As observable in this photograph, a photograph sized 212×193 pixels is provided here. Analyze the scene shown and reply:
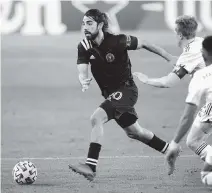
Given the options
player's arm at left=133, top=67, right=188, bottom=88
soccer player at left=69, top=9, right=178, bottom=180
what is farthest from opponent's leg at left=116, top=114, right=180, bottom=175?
player's arm at left=133, top=67, right=188, bottom=88

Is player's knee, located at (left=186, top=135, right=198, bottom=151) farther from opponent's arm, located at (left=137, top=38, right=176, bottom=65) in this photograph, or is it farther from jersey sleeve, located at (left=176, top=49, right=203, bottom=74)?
opponent's arm, located at (left=137, top=38, right=176, bottom=65)

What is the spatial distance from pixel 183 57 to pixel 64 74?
16.8 m

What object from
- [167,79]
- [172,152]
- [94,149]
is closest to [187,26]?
[167,79]

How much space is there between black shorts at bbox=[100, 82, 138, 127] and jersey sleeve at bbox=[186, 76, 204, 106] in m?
2.04

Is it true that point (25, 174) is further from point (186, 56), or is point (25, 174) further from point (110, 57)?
point (186, 56)

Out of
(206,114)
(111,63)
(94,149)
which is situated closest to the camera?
(206,114)

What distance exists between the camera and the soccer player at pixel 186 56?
9359mm

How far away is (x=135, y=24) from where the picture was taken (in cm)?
2523

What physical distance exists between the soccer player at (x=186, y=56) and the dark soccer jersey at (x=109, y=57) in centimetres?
72

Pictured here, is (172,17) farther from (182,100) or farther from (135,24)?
(182,100)

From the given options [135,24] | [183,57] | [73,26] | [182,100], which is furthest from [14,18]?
[183,57]

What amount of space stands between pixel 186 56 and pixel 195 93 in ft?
5.25

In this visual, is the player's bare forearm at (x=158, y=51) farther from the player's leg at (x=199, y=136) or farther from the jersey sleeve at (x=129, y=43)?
the player's leg at (x=199, y=136)

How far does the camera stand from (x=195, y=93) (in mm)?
8016
